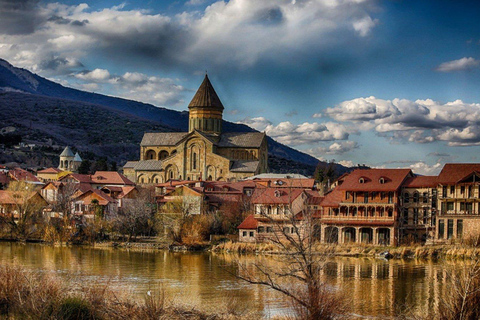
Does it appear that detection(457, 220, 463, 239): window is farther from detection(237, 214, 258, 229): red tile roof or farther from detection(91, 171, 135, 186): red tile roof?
detection(91, 171, 135, 186): red tile roof

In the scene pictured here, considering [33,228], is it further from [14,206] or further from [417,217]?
[417,217]

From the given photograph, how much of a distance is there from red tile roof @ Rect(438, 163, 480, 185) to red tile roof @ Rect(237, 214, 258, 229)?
1423 cm

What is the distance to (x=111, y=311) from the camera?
72.8 feet

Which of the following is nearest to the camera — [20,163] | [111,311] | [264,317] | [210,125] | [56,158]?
[111,311]

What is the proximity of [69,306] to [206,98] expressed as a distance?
80.9m

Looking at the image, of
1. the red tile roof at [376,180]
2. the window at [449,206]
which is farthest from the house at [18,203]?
the window at [449,206]

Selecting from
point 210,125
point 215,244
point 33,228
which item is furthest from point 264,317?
point 210,125

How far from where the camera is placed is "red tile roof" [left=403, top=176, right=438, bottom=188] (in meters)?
53.4

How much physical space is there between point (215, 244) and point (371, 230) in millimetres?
11667

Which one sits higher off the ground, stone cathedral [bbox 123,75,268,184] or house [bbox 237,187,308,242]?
stone cathedral [bbox 123,75,268,184]

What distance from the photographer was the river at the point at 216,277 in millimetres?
28438

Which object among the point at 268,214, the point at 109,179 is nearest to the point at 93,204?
the point at 268,214

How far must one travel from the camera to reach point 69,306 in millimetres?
21969

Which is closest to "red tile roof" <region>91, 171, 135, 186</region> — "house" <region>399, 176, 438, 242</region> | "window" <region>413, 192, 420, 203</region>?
"house" <region>399, 176, 438, 242</region>
